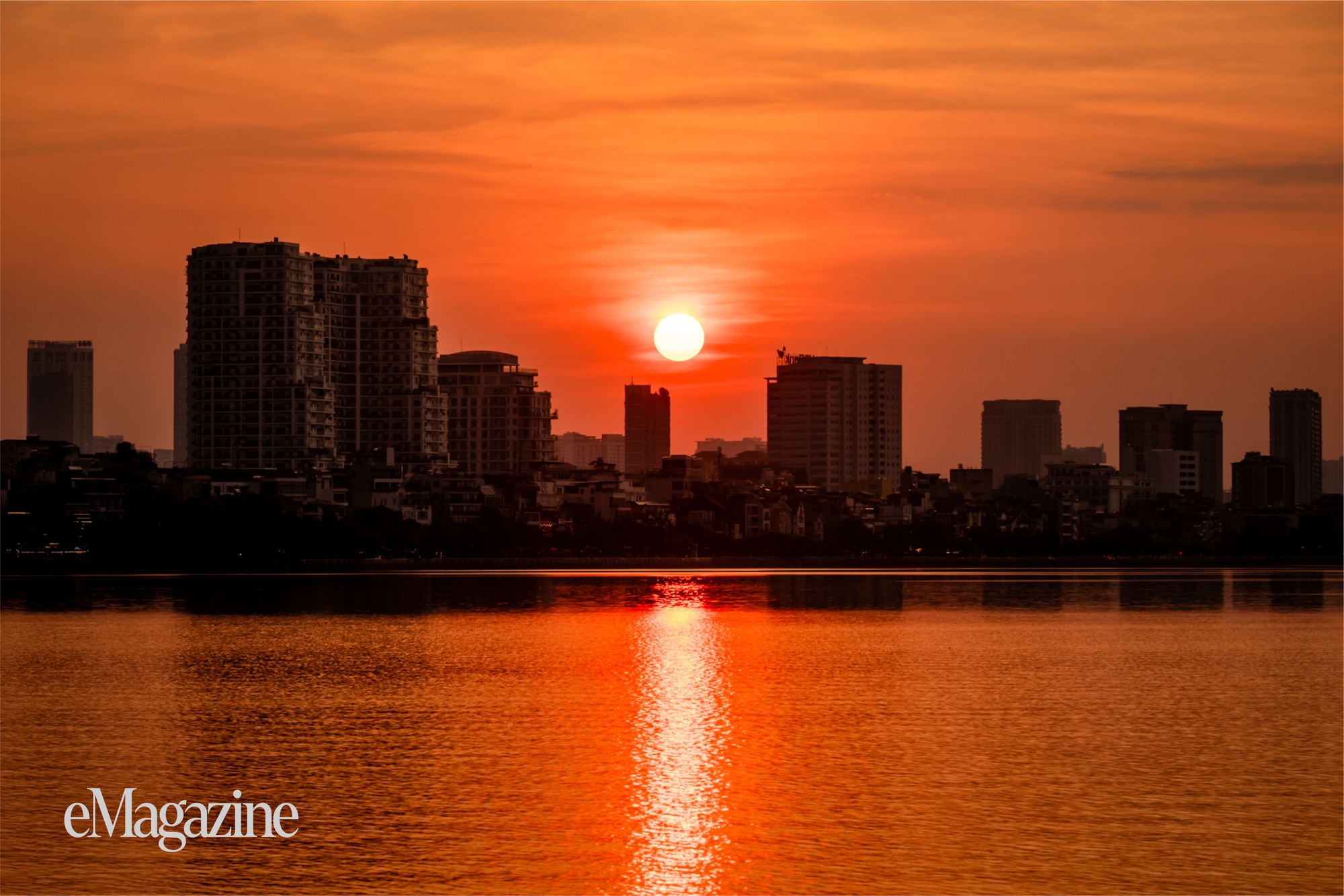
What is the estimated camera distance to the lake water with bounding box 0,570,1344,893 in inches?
1340

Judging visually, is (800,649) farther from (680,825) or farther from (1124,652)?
(680,825)

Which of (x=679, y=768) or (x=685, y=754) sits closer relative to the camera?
(x=679, y=768)

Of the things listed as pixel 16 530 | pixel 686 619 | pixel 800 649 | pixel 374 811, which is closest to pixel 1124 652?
pixel 800 649

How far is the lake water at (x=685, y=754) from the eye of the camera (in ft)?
112

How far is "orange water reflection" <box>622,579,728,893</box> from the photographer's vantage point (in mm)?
34000

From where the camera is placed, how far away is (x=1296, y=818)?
126 ft

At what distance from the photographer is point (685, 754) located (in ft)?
157

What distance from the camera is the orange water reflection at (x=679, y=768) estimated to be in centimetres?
3400

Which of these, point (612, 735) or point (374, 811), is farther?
point (612, 735)

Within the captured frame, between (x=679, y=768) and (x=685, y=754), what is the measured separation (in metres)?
2.41

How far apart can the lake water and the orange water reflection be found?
0.42 ft

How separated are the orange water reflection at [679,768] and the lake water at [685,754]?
128 millimetres

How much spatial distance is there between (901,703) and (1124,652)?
24.7 m

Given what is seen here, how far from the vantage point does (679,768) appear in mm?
45344
